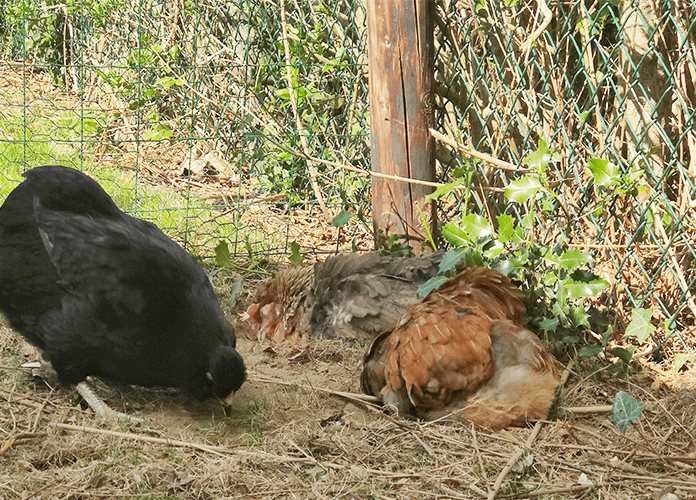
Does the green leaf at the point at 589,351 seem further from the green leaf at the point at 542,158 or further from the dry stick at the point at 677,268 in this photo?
the green leaf at the point at 542,158

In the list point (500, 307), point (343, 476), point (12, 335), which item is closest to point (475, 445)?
point (343, 476)

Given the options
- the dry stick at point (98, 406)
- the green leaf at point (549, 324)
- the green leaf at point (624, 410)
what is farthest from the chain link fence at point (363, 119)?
the dry stick at point (98, 406)

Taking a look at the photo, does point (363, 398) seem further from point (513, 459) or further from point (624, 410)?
point (624, 410)

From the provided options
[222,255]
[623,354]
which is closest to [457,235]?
[623,354]

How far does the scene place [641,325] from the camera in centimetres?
324

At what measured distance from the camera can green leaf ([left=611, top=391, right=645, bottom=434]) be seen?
282 centimetres

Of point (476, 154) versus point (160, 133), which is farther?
point (160, 133)

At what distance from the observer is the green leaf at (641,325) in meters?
3.21

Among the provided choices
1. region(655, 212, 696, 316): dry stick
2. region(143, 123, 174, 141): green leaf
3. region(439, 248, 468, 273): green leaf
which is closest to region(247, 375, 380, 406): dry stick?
region(439, 248, 468, 273): green leaf

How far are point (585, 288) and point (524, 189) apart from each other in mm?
530

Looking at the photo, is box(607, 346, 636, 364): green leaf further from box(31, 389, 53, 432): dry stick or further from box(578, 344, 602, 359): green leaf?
box(31, 389, 53, 432): dry stick

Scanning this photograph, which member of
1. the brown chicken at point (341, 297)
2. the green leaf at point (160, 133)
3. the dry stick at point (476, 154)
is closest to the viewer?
the dry stick at point (476, 154)

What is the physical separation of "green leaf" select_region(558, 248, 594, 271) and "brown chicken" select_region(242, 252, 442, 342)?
75cm

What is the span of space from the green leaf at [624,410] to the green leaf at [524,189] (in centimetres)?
96
